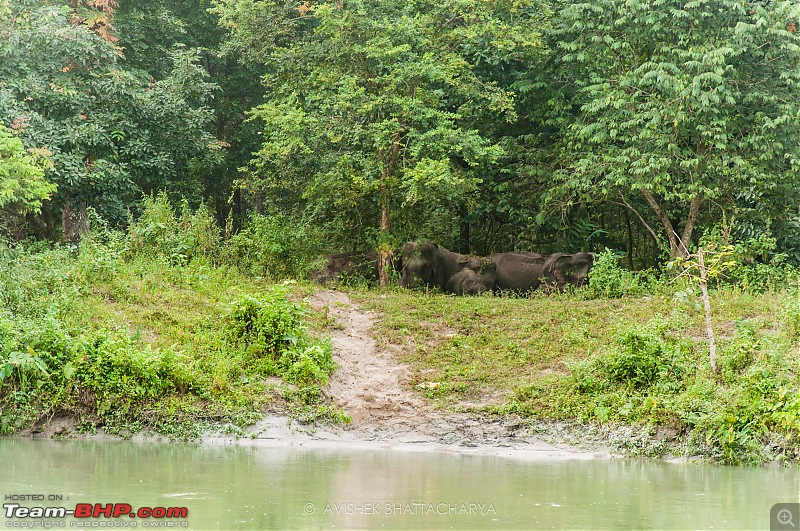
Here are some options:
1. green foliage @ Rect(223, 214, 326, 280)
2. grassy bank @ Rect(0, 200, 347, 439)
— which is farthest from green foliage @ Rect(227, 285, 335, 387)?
green foliage @ Rect(223, 214, 326, 280)

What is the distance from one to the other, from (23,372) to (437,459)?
4503 millimetres

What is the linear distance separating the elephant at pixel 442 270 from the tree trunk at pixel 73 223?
6.16m

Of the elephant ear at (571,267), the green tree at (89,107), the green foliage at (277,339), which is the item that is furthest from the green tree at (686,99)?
the green tree at (89,107)

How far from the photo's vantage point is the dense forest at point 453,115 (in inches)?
620

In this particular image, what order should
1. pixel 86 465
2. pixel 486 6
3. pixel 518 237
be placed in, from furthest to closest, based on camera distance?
1. pixel 518 237
2. pixel 486 6
3. pixel 86 465

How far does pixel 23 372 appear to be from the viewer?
9969mm

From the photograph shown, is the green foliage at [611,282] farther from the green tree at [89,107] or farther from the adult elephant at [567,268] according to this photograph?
the green tree at [89,107]

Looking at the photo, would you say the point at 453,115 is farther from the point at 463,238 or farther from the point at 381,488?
the point at 381,488

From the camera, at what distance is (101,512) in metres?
5.91

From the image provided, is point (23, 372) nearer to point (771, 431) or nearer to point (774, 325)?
point (771, 431)

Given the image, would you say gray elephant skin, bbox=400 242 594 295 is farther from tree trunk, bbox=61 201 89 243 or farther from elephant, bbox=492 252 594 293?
tree trunk, bbox=61 201 89 243

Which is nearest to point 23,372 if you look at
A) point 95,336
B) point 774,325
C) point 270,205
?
point 95,336

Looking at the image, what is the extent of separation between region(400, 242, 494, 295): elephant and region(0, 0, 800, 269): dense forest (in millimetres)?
659

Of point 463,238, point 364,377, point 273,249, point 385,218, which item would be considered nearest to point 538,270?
point 385,218
